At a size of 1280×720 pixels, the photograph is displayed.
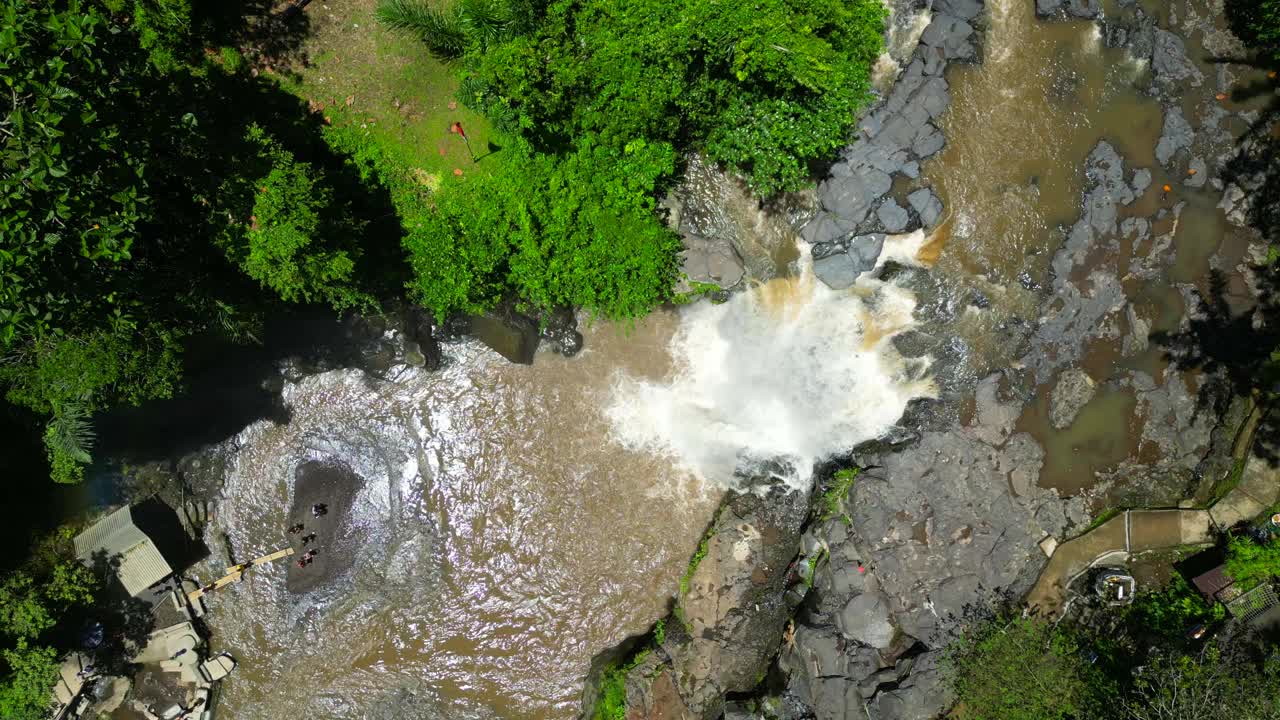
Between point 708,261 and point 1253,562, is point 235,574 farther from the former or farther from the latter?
point 1253,562

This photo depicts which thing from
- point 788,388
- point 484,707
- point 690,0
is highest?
point 690,0

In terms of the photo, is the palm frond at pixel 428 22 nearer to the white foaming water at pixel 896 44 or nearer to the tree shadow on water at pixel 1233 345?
the white foaming water at pixel 896 44

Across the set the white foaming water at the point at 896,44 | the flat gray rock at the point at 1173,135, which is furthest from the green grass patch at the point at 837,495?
the flat gray rock at the point at 1173,135

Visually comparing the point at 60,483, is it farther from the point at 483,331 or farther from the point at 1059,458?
the point at 1059,458

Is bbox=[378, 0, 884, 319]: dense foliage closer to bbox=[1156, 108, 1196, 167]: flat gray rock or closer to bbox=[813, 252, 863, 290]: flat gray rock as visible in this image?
bbox=[813, 252, 863, 290]: flat gray rock

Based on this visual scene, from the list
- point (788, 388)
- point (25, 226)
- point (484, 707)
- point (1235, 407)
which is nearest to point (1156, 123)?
point (1235, 407)

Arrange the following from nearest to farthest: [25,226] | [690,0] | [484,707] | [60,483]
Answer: [25,226] → [690,0] → [60,483] → [484,707]
